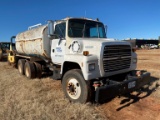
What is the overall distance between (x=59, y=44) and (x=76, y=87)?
1.94 metres

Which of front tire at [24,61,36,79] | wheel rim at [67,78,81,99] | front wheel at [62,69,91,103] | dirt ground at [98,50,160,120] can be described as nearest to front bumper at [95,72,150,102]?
dirt ground at [98,50,160,120]

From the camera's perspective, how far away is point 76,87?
19.5ft

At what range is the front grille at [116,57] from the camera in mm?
5637

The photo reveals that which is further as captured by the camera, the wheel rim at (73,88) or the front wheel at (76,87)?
the wheel rim at (73,88)

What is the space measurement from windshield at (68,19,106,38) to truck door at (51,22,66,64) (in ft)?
1.05

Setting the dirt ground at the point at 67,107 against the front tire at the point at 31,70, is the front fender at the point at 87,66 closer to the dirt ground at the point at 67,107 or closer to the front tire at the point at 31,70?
the dirt ground at the point at 67,107

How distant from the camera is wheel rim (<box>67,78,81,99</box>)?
5.89 meters

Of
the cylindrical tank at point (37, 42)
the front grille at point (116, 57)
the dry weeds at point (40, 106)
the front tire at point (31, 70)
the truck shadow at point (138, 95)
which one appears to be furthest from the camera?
the front tire at point (31, 70)

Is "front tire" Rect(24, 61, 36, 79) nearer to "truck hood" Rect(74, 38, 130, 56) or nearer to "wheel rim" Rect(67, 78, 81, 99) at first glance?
"wheel rim" Rect(67, 78, 81, 99)

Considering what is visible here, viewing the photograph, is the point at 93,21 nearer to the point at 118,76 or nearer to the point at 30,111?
the point at 118,76

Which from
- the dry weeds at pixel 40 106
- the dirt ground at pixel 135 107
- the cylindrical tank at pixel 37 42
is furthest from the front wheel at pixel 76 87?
the cylindrical tank at pixel 37 42

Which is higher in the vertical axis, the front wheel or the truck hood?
the truck hood

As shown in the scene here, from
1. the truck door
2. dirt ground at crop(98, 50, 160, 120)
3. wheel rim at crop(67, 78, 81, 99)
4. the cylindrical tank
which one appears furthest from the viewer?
the cylindrical tank

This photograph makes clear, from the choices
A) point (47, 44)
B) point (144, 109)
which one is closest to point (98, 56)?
point (144, 109)
